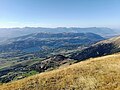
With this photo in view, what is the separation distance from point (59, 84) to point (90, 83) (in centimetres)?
508

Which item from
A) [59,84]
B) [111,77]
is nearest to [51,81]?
[59,84]

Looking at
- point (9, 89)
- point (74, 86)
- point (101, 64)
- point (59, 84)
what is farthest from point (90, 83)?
point (9, 89)

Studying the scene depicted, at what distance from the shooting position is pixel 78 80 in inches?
1497

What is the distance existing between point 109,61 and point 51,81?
49.3 feet

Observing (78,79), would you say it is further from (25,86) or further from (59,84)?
(25,86)

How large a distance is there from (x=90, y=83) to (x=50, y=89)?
650cm

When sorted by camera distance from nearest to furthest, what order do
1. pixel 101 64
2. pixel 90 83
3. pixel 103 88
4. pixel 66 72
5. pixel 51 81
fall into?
pixel 103 88
pixel 90 83
pixel 51 81
pixel 66 72
pixel 101 64

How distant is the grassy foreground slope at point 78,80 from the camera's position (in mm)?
35609

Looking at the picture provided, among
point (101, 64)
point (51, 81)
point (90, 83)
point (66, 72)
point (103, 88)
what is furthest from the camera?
point (101, 64)

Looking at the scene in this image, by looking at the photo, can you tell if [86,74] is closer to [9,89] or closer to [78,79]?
[78,79]

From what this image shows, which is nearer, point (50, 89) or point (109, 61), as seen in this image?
point (50, 89)

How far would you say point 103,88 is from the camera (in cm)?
3406

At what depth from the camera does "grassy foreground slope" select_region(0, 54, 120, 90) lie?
35.6 m

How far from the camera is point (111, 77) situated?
37562mm
